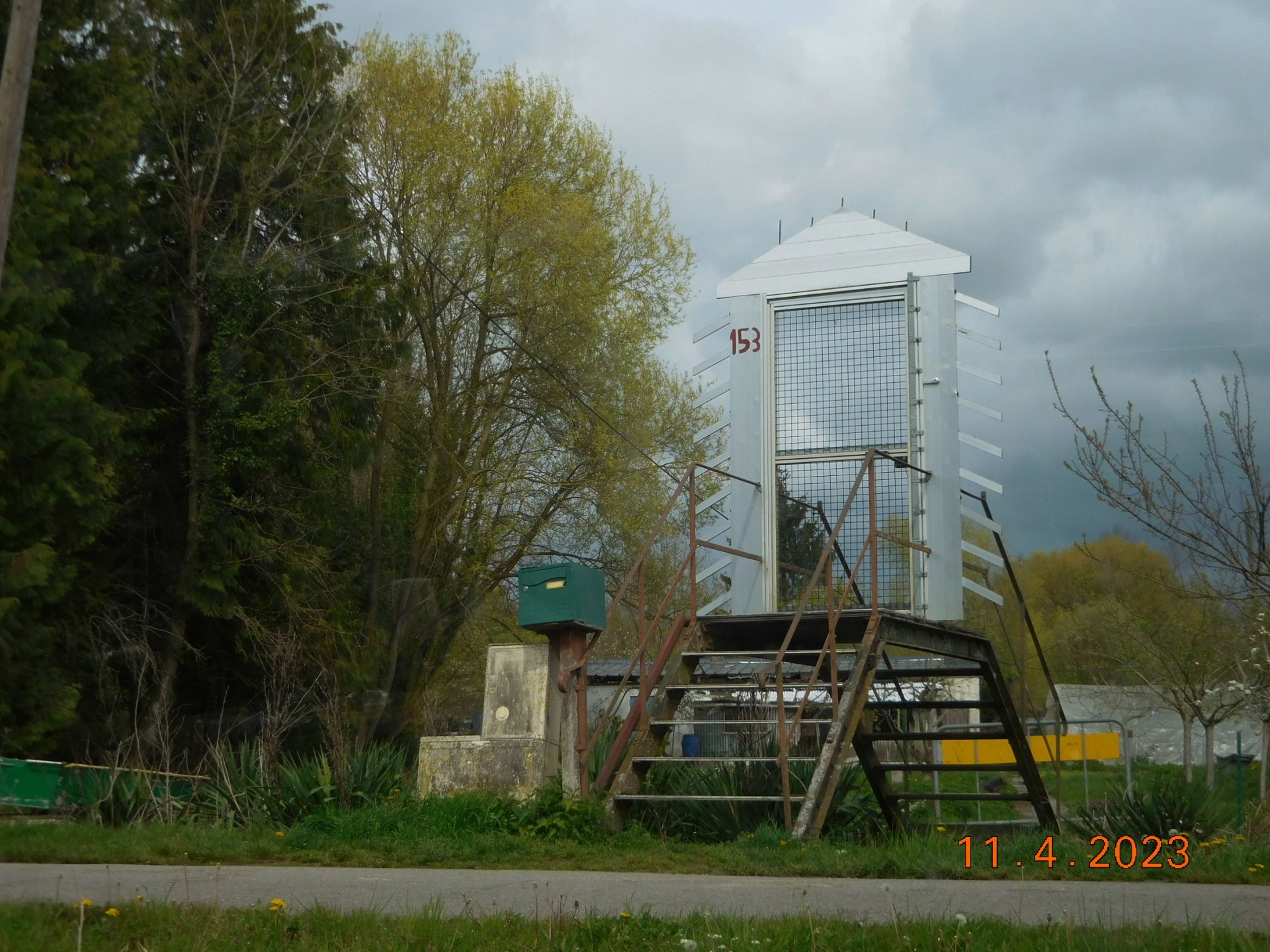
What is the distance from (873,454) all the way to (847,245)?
321cm

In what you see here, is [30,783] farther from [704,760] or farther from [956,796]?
[956,796]

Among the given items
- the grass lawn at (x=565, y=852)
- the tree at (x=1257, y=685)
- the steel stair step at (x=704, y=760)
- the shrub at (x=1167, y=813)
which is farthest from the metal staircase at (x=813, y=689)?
the tree at (x=1257, y=685)

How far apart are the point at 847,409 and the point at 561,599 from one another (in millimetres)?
4088

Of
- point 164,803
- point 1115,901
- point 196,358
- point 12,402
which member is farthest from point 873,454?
point 196,358

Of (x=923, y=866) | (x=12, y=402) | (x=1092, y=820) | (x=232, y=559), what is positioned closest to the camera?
(x=923, y=866)

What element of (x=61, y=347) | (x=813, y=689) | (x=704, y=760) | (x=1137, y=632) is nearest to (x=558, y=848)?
(x=704, y=760)

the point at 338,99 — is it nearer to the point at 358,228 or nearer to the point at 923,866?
the point at 358,228

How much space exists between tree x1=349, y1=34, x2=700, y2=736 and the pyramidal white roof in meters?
9.79

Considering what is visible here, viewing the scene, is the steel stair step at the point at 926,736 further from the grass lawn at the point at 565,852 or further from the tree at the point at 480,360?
the tree at the point at 480,360

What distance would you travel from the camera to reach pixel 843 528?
12438mm

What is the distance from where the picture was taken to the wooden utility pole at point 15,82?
7906mm

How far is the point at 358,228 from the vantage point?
70.8ft

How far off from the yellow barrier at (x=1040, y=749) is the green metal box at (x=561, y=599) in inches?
268
